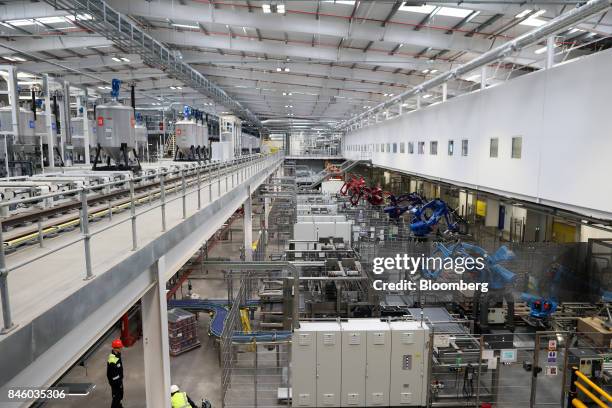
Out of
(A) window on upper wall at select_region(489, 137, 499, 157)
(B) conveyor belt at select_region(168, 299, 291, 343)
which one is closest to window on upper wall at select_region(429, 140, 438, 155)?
(A) window on upper wall at select_region(489, 137, 499, 157)

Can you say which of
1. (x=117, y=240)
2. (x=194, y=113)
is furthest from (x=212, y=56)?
(x=117, y=240)

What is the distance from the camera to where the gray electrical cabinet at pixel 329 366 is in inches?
321

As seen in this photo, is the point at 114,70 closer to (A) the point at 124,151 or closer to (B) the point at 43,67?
(B) the point at 43,67

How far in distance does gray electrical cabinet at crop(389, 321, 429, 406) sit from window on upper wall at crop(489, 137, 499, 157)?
5909 mm

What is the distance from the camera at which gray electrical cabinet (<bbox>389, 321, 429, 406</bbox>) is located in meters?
8.24

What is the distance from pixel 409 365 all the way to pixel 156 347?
5.36 meters

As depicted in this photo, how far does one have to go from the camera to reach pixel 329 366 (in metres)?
8.24

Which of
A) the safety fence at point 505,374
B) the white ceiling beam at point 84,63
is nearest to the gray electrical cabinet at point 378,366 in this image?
the safety fence at point 505,374

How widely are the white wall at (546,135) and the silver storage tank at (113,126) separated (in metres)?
9.78

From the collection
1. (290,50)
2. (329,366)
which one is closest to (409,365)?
(329,366)

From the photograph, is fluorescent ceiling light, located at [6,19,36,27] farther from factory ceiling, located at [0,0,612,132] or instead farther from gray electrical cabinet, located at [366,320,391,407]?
gray electrical cabinet, located at [366,320,391,407]

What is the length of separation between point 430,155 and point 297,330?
37.5ft

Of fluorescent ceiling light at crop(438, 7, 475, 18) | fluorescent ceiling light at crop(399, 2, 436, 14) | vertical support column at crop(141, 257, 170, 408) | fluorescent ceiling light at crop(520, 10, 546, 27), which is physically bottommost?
vertical support column at crop(141, 257, 170, 408)

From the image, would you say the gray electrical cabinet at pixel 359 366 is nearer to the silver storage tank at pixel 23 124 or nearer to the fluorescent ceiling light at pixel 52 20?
the silver storage tank at pixel 23 124
